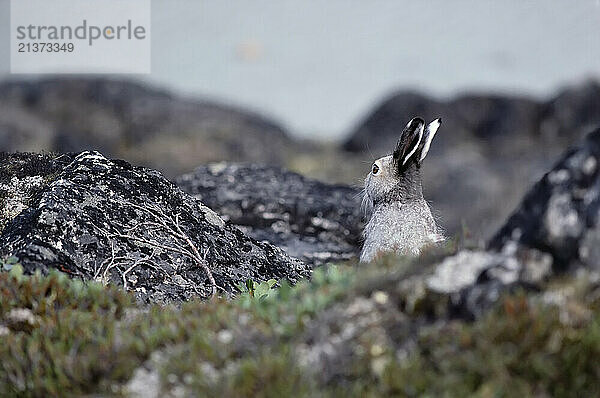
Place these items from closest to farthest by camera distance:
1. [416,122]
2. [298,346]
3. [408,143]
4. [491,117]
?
1. [298,346]
2. [416,122]
3. [408,143]
4. [491,117]

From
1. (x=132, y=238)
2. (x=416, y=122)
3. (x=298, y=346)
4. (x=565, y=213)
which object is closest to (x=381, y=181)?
(x=416, y=122)

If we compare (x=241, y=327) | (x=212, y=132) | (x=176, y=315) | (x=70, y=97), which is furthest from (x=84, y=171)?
(x=70, y=97)

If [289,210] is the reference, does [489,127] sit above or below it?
above

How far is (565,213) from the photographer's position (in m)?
4.71

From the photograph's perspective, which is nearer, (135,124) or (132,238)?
(132,238)

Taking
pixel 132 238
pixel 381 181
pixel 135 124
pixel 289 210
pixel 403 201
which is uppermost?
pixel 135 124

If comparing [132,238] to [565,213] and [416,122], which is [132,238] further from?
[565,213]

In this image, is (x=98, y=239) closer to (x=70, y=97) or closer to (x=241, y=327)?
(x=241, y=327)

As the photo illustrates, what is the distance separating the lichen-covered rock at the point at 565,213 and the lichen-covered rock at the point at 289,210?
5809 millimetres

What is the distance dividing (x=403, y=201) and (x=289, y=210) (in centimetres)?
327

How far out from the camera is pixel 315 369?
4.33 metres

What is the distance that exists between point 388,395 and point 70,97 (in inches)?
1963

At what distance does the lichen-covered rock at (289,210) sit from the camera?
1119 cm

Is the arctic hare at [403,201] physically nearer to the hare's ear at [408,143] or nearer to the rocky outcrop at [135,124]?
the hare's ear at [408,143]
